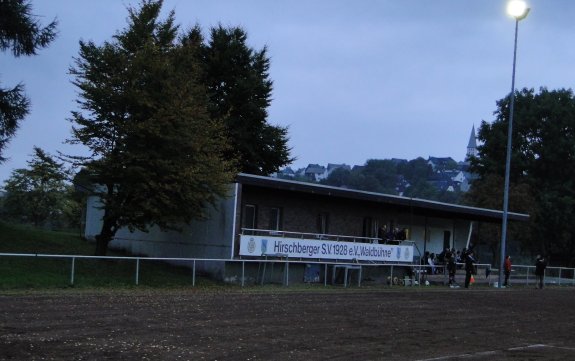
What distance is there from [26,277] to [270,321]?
10.2 m

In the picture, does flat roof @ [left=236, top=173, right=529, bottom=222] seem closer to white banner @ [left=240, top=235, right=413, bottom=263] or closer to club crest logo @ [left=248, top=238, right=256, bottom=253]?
white banner @ [left=240, top=235, right=413, bottom=263]

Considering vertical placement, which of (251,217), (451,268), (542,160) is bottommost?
(451,268)

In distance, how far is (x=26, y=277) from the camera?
2277cm

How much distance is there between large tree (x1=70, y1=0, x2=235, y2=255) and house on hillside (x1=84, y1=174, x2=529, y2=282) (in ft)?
6.85

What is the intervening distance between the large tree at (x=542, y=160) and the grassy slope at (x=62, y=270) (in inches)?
1588

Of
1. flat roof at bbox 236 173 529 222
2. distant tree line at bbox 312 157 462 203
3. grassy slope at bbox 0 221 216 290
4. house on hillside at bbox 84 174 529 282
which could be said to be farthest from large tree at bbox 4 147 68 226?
distant tree line at bbox 312 157 462 203

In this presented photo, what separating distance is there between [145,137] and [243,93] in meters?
23.3

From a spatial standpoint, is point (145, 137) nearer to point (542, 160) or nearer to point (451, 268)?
point (451, 268)

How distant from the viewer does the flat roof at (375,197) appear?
3097 cm

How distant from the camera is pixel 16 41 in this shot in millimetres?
30984

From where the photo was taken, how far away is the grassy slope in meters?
22.6

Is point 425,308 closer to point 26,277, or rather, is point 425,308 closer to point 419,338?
point 419,338

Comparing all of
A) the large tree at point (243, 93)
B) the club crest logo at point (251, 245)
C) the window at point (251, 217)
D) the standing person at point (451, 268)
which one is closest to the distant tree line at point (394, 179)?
the large tree at point (243, 93)

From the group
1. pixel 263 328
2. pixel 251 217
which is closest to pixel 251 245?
pixel 251 217
